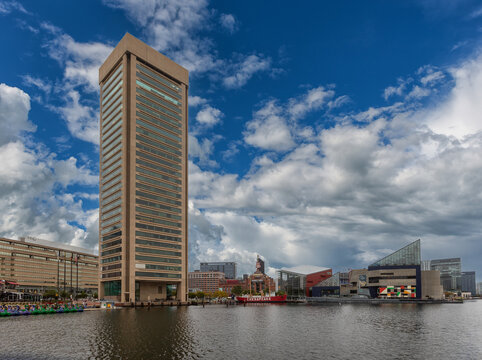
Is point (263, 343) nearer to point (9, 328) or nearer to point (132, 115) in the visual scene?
point (9, 328)

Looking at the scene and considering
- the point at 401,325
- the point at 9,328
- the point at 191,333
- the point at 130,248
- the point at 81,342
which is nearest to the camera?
the point at 81,342

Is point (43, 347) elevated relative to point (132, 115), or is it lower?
lower

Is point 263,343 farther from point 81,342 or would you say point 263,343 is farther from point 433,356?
point 81,342

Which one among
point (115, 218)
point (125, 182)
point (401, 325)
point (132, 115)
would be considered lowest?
point (401, 325)

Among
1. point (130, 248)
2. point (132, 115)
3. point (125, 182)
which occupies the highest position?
point (132, 115)

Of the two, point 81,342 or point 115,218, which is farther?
point 115,218

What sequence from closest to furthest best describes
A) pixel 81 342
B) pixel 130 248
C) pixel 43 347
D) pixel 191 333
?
1. pixel 43 347
2. pixel 81 342
3. pixel 191 333
4. pixel 130 248

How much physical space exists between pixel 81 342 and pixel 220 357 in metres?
24.8

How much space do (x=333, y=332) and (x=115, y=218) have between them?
5433 inches

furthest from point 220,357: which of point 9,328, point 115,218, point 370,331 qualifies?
point 115,218

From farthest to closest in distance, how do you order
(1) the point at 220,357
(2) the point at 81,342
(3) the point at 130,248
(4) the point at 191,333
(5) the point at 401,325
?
(3) the point at 130,248 → (5) the point at 401,325 → (4) the point at 191,333 → (2) the point at 81,342 → (1) the point at 220,357

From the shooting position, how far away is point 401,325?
298 ft

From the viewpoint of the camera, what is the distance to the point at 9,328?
81.8 metres

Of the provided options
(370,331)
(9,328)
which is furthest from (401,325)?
(9,328)
